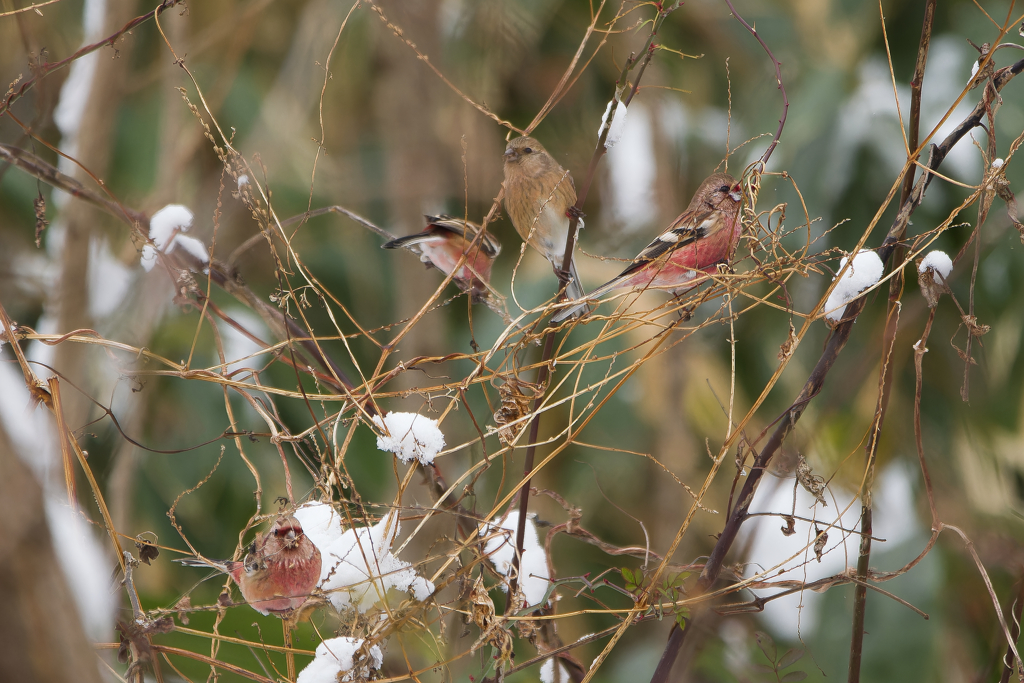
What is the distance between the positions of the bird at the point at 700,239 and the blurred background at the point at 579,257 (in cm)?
68

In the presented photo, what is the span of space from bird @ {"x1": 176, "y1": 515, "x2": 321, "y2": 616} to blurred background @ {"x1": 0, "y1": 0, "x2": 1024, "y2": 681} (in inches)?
21.5

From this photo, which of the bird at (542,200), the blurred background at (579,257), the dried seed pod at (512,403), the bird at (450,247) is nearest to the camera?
the dried seed pod at (512,403)

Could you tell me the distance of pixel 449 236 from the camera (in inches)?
53.8

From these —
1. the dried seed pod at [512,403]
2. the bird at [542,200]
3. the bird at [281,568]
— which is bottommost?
the bird at [281,568]

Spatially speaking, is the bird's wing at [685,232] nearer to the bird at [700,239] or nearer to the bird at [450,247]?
the bird at [700,239]

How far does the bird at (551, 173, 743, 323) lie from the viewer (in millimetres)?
1042

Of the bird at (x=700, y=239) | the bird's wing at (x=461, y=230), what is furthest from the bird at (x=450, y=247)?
the bird at (x=700, y=239)

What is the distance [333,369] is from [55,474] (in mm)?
507

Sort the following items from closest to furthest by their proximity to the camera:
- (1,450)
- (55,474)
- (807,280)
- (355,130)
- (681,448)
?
(1,450) → (55,474) → (807,280) → (681,448) → (355,130)

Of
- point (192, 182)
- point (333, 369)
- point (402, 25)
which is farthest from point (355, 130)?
point (333, 369)

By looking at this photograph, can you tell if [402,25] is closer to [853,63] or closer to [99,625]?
[853,63]

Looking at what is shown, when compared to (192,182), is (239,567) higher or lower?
lower

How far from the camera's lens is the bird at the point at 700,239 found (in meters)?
1.04

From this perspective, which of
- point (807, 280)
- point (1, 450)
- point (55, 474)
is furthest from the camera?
point (807, 280)
